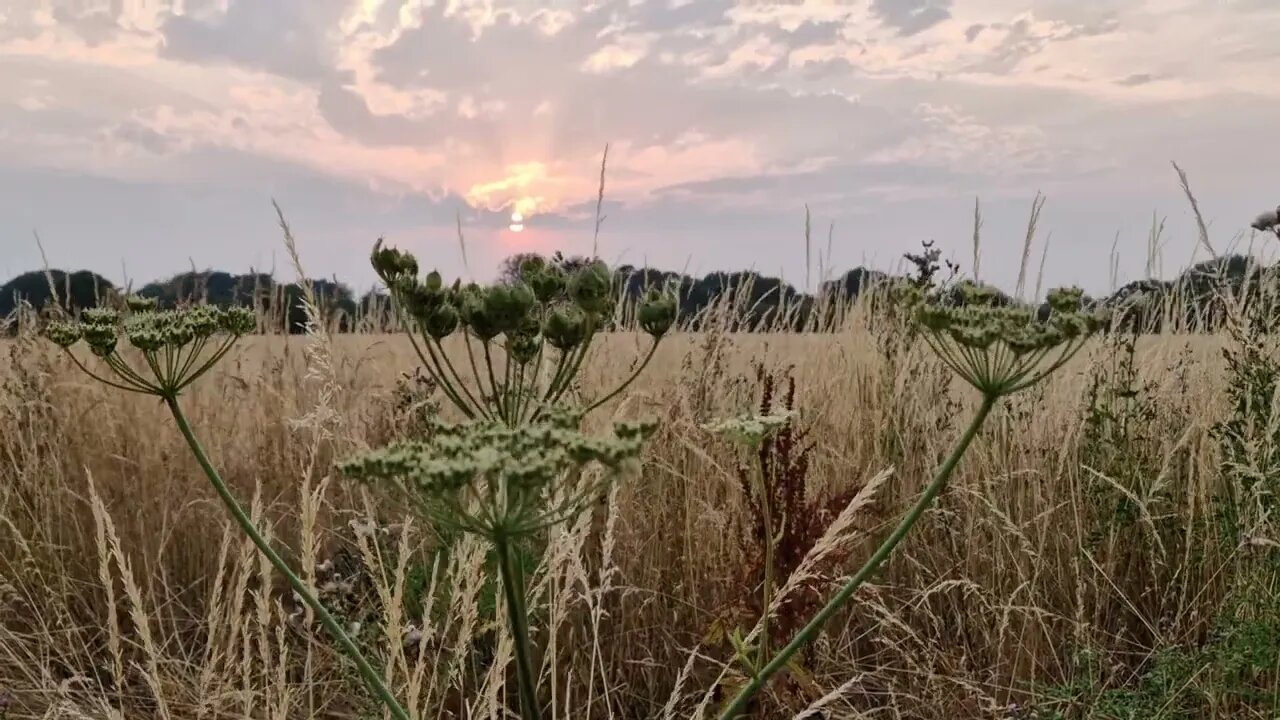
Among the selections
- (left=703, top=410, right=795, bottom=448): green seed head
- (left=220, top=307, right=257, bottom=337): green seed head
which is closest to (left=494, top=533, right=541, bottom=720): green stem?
(left=703, top=410, right=795, bottom=448): green seed head

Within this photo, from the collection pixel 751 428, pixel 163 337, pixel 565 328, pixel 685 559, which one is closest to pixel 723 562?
pixel 685 559

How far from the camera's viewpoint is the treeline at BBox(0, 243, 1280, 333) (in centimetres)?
422

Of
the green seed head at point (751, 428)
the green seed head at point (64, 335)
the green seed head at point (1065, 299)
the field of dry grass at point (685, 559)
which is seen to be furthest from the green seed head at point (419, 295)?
the green seed head at point (1065, 299)

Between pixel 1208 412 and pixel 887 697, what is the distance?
1.89 meters

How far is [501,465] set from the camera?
3.74ft

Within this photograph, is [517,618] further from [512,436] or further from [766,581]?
[766,581]

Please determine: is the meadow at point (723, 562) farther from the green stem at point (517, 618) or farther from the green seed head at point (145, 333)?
the green stem at point (517, 618)

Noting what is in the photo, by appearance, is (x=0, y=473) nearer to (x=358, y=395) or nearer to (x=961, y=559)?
(x=358, y=395)

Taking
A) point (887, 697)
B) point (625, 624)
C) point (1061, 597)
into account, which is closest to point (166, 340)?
point (625, 624)

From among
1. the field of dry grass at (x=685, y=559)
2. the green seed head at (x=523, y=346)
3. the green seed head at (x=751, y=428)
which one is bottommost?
the field of dry grass at (x=685, y=559)

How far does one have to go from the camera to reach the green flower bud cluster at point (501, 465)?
1.12 metres

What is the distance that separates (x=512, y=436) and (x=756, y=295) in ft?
15.4

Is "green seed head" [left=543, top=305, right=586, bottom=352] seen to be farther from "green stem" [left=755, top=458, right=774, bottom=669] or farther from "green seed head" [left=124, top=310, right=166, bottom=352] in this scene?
"green seed head" [left=124, top=310, right=166, bottom=352]

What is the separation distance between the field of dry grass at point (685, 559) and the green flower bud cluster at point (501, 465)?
1118 mm
